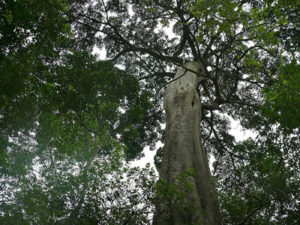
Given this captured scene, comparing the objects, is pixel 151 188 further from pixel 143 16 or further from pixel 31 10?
pixel 143 16

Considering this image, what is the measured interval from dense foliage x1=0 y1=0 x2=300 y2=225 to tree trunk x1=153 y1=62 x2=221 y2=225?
43cm

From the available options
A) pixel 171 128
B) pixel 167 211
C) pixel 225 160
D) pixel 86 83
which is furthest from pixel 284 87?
pixel 225 160

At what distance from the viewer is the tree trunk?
120 inches

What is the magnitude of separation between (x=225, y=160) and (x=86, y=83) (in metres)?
6.32

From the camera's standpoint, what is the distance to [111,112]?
7.70 metres

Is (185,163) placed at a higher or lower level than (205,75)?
lower

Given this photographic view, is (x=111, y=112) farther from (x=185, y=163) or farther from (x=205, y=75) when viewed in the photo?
(x=185, y=163)

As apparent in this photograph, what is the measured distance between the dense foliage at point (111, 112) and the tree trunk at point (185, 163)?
431mm

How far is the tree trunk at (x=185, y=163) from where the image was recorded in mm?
3037

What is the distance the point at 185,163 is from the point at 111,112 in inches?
168

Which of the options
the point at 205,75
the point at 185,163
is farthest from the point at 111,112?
the point at 185,163

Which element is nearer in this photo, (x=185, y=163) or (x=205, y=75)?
(x=185, y=163)

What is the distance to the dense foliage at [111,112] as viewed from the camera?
3.45 metres

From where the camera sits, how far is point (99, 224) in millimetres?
2646
